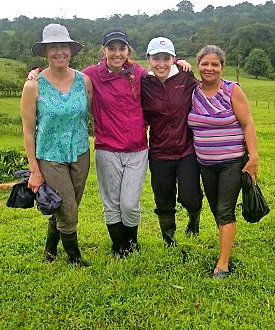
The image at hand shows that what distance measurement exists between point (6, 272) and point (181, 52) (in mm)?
86074

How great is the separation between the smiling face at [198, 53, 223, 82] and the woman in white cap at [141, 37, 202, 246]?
36 centimetres

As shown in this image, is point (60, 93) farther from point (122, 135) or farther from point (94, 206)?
point (94, 206)

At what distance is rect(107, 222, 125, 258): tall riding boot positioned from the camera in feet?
18.0

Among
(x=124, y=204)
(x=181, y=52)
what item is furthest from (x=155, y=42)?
(x=181, y=52)

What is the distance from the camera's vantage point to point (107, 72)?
16.6ft

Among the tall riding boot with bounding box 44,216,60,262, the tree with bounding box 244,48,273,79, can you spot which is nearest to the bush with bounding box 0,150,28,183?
the tall riding boot with bounding box 44,216,60,262

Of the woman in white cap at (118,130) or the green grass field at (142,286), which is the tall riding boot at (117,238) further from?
the green grass field at (142,286)

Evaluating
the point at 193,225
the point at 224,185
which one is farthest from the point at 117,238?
the point at 224,185

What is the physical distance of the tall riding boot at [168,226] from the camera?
582 centimetres

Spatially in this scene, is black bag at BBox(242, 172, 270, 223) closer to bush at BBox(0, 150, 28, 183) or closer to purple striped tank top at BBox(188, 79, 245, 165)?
purple striped tank top at BBox(188, 79, 245, 165)

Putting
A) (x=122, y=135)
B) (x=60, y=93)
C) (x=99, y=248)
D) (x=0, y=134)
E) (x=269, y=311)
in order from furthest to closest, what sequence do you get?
(x=0, y=134), (x=99, y=248), (x=122, y=135), (x=60, y=93), (x=269, y=311)

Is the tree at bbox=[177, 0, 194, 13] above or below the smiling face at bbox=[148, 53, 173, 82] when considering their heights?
below

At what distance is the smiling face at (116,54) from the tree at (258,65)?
73.0 meters

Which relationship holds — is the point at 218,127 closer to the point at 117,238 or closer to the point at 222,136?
the point at 222,136
